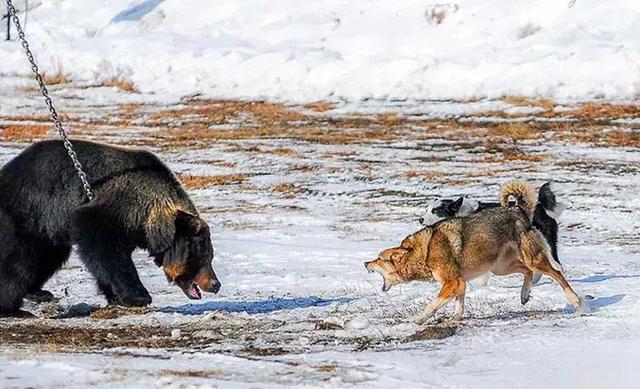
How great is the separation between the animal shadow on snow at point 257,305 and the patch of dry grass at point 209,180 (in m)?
9.68

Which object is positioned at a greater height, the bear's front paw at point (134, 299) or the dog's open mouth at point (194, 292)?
the bear's front paw at point (134, 299)

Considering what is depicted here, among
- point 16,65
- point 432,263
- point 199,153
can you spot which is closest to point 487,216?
point 432,263

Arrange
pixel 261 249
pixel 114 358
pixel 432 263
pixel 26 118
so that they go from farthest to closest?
pixel 26 118, pixel 261 249, pixel 432 263, pixel 114 358

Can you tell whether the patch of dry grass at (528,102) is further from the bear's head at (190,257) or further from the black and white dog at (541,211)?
the bear's head at (190,257)

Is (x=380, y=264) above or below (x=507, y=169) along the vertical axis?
above

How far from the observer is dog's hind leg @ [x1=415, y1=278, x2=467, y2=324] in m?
7.72

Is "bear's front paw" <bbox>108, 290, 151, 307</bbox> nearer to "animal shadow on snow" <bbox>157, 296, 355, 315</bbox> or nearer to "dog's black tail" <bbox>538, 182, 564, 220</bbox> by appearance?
"animal shadow on snow" <bbox>157, 296, 355, 315</bbox>

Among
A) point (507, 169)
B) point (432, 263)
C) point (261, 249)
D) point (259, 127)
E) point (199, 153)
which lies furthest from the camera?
point (259, 127)

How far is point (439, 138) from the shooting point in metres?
23.7

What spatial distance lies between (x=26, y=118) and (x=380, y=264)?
2205cm

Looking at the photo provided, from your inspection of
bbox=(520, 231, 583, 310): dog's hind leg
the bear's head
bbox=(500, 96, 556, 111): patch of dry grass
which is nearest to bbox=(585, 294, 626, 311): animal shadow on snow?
bbox=(520, 231, 583, 310): dog's hind leg

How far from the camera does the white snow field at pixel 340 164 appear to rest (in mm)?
6297

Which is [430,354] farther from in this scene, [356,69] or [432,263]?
[356,69]

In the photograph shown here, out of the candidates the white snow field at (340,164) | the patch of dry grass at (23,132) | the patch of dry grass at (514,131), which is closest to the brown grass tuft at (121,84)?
the white snow field at (340,164)
